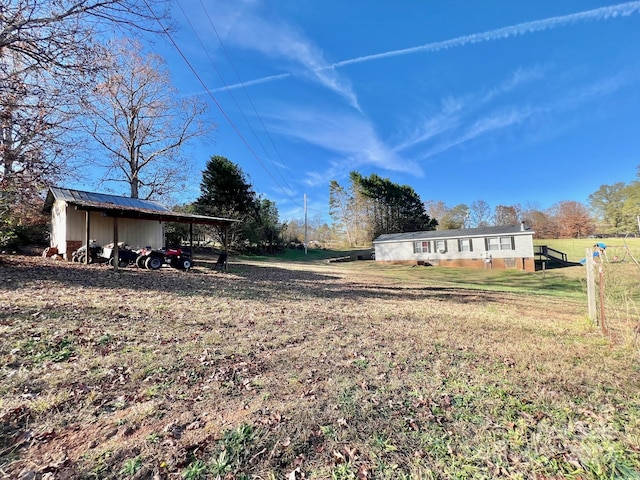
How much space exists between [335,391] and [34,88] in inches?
327

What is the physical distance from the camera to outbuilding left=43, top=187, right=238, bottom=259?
1146cm

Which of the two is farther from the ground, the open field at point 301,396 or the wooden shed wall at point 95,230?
the wooden shed wall at point 95,230

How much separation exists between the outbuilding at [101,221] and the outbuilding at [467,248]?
19889mm

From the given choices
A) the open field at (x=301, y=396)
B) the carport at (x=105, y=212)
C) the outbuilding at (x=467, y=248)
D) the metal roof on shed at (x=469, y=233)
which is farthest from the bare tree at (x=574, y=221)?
the carport at (x=105, y=212)

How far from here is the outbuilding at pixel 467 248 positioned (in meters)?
22.4

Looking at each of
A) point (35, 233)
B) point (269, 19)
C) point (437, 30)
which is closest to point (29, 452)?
point (269, 19)

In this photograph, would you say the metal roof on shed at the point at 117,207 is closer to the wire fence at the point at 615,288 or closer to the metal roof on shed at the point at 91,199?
the metal roof on shed at the point at 91,199

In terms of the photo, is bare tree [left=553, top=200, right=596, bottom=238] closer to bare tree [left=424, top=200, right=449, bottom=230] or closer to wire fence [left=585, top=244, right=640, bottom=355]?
bare tree [left=424, top=200, right=449, bottom=230]

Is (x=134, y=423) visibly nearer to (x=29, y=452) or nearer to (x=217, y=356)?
(x=29, y=452)

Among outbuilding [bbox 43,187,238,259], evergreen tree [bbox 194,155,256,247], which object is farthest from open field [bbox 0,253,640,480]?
evergreen tree [bbox 194,155,256,247]

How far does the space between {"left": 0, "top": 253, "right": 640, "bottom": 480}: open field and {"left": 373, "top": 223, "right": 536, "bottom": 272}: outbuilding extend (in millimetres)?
19946

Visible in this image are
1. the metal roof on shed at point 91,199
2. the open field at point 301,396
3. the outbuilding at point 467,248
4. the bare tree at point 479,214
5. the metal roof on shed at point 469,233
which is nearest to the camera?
the open field at point 301,396

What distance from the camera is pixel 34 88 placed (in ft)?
19.6

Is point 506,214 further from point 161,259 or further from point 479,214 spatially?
point 161,259
